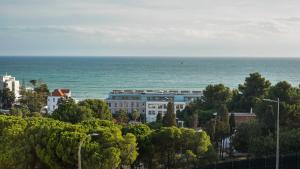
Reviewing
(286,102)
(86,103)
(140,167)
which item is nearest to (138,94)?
(86,103)

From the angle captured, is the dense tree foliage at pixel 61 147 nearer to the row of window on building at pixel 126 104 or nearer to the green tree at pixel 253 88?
the green tree at pixel 253 88

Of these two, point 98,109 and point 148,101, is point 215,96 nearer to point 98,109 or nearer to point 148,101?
point 98,109

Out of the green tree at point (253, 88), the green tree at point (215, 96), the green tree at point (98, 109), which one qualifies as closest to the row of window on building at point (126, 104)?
the green tree at point (215, 96)

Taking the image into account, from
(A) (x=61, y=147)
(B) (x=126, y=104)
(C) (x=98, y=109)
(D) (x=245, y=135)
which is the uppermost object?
(C) (x=98, y=109)

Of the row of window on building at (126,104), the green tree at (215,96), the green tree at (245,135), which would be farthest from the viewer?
the row of window on building at (126,104)

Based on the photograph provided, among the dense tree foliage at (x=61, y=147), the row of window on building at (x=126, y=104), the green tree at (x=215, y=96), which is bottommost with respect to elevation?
the row of window on building at (x=126, y=104)

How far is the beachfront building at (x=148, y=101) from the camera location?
82750mm

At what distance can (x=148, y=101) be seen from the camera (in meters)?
83.8

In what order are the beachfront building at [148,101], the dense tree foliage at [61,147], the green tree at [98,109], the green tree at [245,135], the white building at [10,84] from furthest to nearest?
the white building at [10,84] → the beachfront building at [148,101] → the green tree at [98,109] → the green tree at [245,135] → the dense tree foliage at [61,147]

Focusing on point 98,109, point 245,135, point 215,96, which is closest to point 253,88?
point 215,96

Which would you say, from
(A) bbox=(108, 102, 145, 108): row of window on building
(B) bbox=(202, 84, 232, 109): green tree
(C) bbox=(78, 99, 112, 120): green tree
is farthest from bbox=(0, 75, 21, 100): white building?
(C) bbox=(78, 99, 112, 120): green tree

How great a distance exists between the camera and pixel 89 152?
2930 centimetres

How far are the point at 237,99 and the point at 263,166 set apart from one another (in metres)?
31.4

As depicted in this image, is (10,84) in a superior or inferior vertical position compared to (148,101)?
superior
